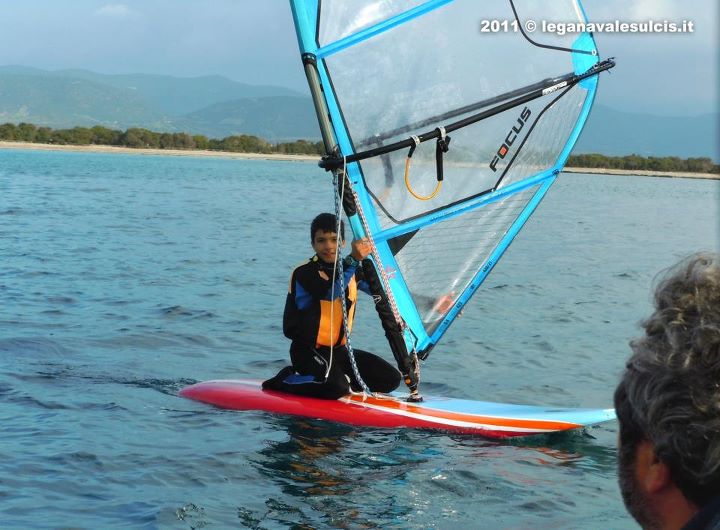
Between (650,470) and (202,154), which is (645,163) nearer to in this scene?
(202,154)

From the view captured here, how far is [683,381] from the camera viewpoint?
3.43 feet

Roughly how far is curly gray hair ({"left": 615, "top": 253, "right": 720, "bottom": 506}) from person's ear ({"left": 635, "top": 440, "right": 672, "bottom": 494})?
0.04 feet

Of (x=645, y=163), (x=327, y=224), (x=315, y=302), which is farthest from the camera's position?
(x=645, y=163)

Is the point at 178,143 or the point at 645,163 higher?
the point at 645,163

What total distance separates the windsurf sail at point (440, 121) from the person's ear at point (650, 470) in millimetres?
4596

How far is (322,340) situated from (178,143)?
235 ft

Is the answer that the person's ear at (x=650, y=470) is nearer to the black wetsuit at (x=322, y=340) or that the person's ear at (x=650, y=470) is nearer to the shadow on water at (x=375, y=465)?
the shadow on water at (x=375, y=465)

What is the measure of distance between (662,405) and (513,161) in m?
5.22

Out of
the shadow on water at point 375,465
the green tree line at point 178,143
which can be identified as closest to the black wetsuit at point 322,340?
the shadow on water at point 375,465

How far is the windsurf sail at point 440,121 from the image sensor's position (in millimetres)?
5676

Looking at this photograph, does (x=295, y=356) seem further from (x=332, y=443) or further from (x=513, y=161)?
(x=513, y=161)

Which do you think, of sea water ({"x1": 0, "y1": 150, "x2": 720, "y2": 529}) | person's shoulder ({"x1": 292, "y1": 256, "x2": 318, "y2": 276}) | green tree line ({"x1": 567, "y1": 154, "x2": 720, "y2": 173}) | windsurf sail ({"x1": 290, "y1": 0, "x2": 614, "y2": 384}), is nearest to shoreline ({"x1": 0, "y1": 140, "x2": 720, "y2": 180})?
green tree line ({"x1": 567, "y1": 154, "x2": 720, "y2": 173})

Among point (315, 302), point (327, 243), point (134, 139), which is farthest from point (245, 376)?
point (134, 139)

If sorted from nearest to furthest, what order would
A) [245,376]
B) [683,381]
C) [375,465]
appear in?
[683,381], [375,465], [245,376]
